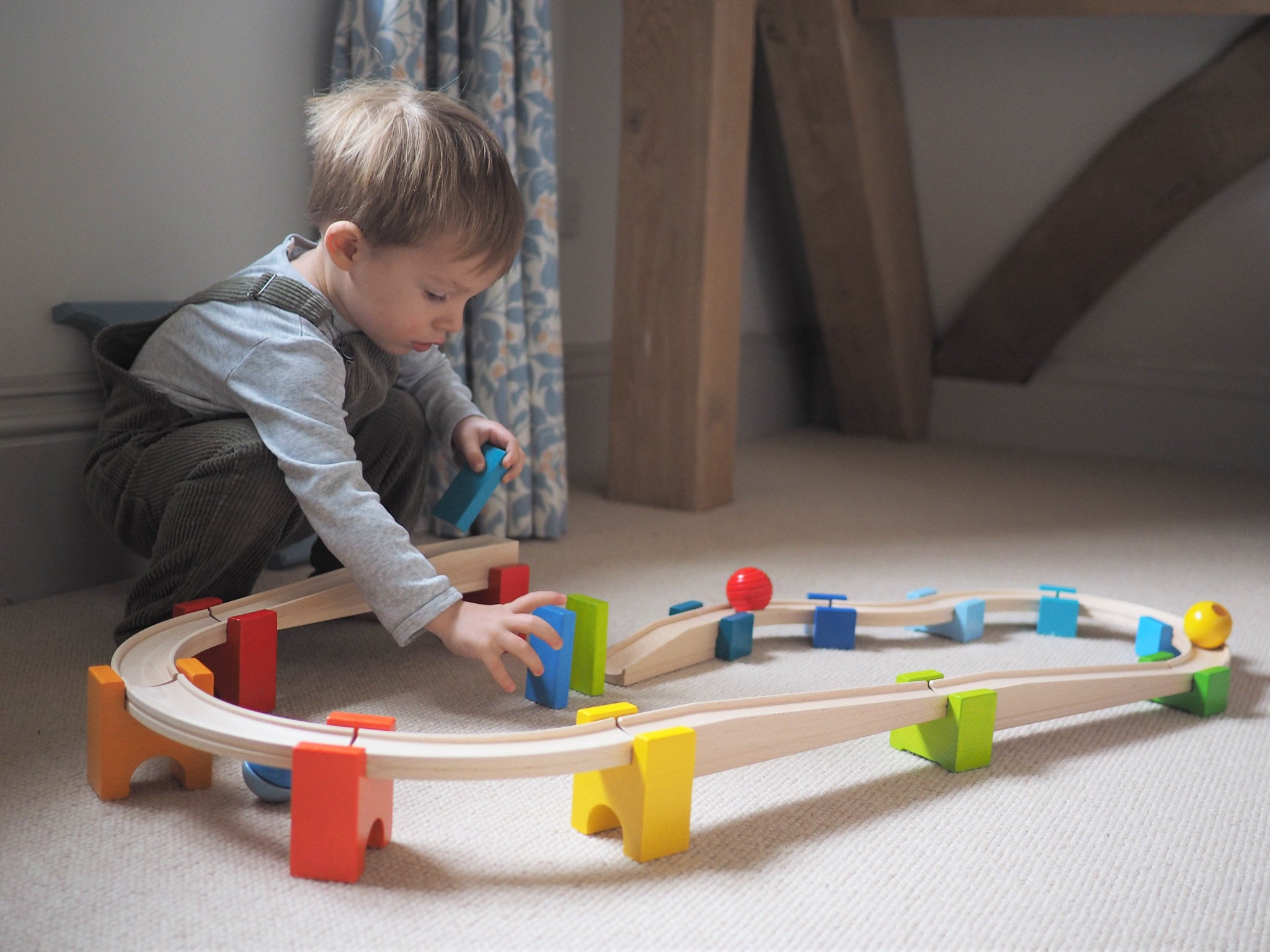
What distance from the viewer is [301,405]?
3.33 ft

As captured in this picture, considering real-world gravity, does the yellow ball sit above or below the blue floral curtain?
below

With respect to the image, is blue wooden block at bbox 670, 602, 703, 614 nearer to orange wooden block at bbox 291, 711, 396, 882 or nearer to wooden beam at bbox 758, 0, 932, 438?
orange wooden block at bbox 291, 711, 396, 882

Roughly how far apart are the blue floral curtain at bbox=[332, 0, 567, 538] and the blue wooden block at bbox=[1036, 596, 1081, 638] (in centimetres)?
74

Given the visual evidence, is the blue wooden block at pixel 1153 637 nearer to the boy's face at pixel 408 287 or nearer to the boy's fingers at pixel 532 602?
the boy's fingers at pixel 532 602

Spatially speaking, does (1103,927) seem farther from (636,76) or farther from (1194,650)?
(636,76)

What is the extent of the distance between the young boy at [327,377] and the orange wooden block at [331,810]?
0.20 m

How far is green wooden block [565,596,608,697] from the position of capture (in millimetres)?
1080

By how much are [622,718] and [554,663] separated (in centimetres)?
26

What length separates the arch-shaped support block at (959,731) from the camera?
3.11 feet


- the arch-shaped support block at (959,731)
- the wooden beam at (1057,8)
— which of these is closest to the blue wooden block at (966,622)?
the arch-shaped support block at (959,731)

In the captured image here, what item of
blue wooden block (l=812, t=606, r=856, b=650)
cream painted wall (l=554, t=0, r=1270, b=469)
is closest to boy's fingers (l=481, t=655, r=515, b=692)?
blue wooden block (l=812, t=606, r=856, b=650)

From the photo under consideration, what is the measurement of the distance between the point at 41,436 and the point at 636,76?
1.10 metres

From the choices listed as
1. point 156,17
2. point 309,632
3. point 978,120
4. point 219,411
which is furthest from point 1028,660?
point 978,120

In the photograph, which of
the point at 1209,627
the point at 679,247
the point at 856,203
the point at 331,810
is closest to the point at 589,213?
the point at 679,247
